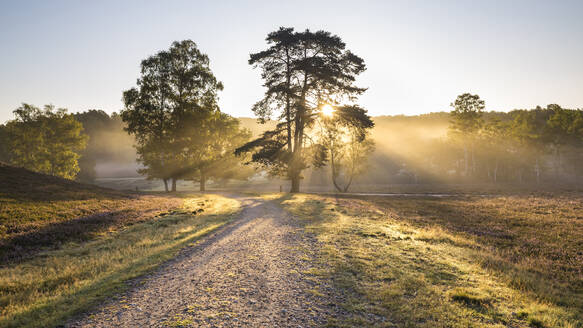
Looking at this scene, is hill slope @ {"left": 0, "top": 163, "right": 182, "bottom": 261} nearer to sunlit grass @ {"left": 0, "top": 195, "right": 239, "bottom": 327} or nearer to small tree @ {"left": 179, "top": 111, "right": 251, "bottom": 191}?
sunlit grass @ {"left": 0, "top": 195, "right": 239, "bottom": 327}

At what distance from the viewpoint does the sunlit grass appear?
5149mm

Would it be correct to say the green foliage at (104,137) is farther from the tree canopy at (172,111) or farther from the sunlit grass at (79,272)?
the sunlit grass at (79,272)

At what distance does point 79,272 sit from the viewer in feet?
24.3

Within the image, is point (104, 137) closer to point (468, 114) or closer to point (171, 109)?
point (171, 109)

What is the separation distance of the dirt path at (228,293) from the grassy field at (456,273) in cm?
72

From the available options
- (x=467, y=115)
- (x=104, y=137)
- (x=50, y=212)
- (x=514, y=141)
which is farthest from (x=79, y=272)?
(x=104, y=137)

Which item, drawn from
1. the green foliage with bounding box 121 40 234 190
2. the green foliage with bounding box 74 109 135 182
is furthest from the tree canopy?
the green foliage with bounding box 74 109 135 182

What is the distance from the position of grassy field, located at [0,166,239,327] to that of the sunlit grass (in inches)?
0.7

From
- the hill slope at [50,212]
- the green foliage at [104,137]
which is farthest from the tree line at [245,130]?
the green foliage at [104,137]

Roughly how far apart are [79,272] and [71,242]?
4.93 m

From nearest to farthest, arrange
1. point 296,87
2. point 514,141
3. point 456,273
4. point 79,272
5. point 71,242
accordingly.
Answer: point 79,272 → point 456,273 → point 71,242 → point 296,87 → point 514,141

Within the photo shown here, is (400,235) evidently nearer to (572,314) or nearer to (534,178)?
(572,314)

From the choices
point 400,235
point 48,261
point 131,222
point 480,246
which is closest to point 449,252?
point 400,235

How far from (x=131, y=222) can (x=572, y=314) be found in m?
18.8
